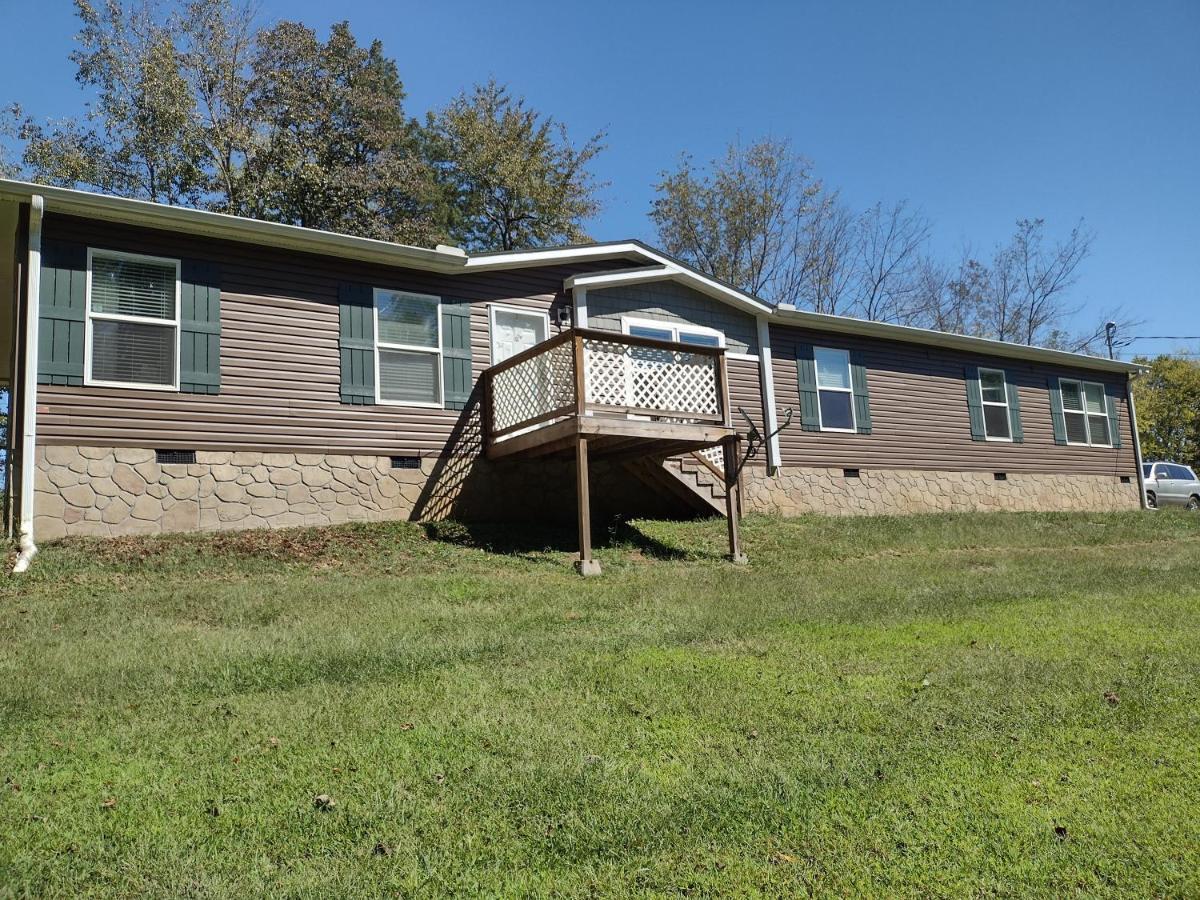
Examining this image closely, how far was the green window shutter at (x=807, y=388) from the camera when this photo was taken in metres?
15.4

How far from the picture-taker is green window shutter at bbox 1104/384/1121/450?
20.2m

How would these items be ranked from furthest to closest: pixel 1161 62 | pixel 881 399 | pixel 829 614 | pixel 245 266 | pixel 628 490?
pixel 1161 62
pixel 881 399
pixel 628 490
pixel 245 266
pixel 829 614

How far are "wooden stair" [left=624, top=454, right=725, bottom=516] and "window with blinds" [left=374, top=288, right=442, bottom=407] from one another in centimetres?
297

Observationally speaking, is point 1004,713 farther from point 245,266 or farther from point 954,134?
point 954,134

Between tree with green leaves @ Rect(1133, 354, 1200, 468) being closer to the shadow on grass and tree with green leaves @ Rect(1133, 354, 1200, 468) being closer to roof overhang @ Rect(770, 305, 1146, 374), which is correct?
roof overhang @ Rect(770, 305, 1146, 374)

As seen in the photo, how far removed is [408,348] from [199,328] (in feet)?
8.27

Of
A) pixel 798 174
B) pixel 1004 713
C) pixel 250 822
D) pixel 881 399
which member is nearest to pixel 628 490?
pixel 881 399

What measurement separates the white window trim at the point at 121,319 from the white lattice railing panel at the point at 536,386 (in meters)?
3.85

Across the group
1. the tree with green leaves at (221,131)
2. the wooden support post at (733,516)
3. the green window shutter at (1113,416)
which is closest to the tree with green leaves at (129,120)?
the tree with green leaves at (221,131)

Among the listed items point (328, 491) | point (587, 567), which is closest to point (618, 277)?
point (328, 491)

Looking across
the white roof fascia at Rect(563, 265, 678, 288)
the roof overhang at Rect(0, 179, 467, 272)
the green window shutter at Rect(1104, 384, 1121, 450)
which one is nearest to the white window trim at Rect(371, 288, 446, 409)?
the roof overhang at Rect(0, 179, 467, 272)

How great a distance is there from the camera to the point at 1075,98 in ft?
57.8

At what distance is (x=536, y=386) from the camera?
10984mm

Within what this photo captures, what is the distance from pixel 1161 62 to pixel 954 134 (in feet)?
14.0
